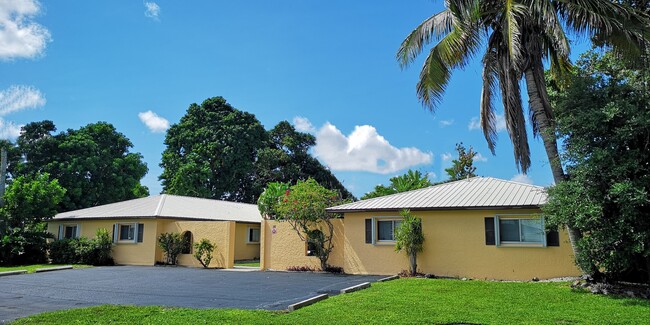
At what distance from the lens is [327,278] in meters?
16.6

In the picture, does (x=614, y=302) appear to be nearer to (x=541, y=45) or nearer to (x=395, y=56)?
(x=541, y=45)

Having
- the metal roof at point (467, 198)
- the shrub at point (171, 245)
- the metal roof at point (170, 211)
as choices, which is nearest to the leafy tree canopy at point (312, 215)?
the metal roof at point (467, 198)

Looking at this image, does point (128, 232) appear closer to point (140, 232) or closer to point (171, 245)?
point (140, 232)

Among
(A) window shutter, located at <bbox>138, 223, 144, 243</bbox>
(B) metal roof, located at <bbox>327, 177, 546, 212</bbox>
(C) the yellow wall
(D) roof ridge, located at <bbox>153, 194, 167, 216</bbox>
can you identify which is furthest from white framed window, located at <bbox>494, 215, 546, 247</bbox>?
(A) window shutter, located at <bbox>138, 223, 144, 243</bbox>

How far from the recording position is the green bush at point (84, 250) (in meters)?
24.2

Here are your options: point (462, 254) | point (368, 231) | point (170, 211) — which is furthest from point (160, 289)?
point (170, 211)

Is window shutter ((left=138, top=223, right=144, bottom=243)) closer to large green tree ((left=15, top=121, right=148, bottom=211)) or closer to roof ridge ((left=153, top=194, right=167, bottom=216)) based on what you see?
roof ridge ((left=153, top=194, right=167, bottom=216))

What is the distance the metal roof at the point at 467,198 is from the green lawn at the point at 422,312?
4.34m

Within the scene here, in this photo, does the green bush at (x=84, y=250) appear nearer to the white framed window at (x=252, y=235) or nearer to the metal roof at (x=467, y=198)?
the white framed window at (x=252, y=235)

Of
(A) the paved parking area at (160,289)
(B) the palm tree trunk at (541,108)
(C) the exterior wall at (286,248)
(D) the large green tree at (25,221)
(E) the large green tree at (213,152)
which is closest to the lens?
(A) the paved parking area at (160,289)

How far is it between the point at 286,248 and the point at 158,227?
26.4 feet

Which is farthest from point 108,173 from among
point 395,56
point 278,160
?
point 395,56

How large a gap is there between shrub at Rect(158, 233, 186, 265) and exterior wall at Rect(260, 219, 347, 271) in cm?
540

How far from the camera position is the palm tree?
1180 centimetres
